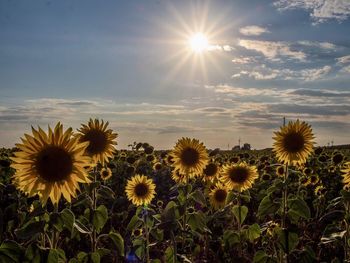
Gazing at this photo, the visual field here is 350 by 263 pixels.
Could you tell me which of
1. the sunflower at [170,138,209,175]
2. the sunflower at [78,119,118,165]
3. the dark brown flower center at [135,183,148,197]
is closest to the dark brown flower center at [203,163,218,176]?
the dark brown flower center at [135,183,148,197]

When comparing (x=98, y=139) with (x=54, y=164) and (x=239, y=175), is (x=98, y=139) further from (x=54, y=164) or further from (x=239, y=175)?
(x=239, y=175)

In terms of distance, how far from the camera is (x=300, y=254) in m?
6.07

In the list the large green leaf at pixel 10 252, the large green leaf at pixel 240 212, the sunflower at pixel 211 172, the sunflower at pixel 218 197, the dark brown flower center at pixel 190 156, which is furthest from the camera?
the sunflower at pixel 211 172

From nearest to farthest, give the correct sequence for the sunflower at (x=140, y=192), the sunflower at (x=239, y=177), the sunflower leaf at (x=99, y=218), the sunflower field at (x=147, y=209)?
1. the sunflower field at (x=147, y=209)
2. the sunflower leaf at (x=99, y=218)
3. the sunflower at (x=239, y=177)
4. the sunflower at (x=140, y=192)

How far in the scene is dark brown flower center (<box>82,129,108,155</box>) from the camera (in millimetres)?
6840

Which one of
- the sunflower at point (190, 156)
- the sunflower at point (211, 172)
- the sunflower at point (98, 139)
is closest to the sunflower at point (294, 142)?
the sunflower at point (190, 156)

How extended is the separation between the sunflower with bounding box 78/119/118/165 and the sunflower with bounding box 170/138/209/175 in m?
1.89

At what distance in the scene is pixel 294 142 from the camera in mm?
7512

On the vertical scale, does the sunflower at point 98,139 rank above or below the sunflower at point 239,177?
above

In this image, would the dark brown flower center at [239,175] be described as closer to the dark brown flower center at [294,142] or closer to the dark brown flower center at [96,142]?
the dark brown flower center at [294,142]

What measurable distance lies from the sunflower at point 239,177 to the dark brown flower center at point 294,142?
72.8 inches

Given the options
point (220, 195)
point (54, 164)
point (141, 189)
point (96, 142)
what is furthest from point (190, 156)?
point (54, 164)

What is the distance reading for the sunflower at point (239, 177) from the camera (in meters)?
9.25

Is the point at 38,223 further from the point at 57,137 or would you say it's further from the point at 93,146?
the point at 93,146
